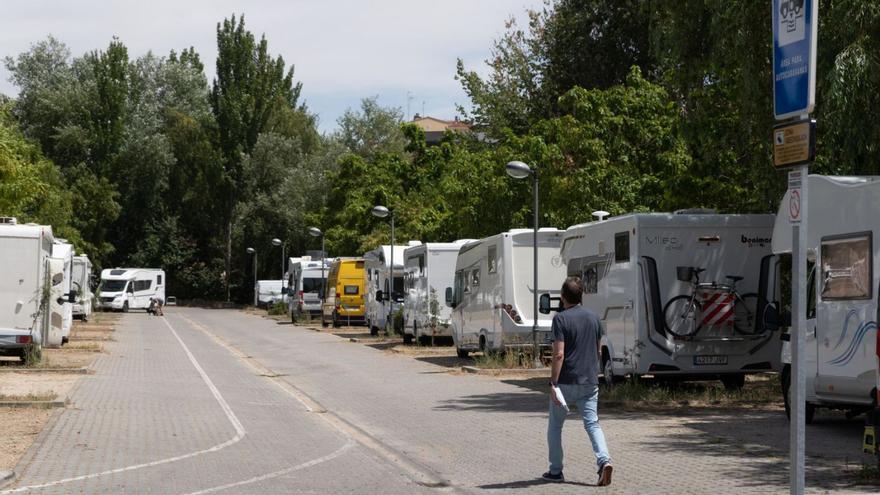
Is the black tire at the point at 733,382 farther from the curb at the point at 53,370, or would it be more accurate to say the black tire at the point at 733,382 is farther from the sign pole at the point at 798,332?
the sign pole at the point at 798,332

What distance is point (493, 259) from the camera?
27844 millimetres

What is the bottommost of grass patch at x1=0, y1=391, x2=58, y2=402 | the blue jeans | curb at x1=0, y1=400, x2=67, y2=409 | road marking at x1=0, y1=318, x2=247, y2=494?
road marking at x1=0, y1=318, x2=247, y2=494

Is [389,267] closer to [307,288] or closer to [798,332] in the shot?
[307,288]

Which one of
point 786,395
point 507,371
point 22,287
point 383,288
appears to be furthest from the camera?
point 383,288

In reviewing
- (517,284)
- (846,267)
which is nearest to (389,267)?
(517,284)

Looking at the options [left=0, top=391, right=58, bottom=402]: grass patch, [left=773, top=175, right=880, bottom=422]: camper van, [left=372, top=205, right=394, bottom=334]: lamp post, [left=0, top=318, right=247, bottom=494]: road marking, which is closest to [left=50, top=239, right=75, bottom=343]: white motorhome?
[left=372, top=205, right=394, bottom=334]: lamp post

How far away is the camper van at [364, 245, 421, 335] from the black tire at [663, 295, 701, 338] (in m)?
23.6

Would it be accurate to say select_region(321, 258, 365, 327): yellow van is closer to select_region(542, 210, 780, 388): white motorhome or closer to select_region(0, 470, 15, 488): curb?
select_region(542, 210, 780, 388): white motorhome

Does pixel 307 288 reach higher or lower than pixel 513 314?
higher

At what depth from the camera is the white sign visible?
7.77m

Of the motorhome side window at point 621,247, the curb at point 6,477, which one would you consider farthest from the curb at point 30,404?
the motorhome side window at point 621,247

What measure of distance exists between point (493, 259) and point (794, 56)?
20.0m

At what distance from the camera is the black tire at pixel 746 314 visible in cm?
1916

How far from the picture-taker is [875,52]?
16.1 meters
